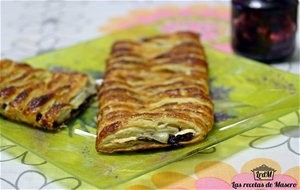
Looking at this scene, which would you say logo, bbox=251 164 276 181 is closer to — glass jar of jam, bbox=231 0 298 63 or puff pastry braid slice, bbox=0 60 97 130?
puff pastry braid slice, bbox=0 60 97 130

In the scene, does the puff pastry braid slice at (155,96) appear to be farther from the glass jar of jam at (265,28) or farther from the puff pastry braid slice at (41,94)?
the glass jar of jam at (265,28)

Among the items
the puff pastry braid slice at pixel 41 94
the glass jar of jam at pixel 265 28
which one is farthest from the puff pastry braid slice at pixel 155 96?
the glass jar of jam at pixel 265 28

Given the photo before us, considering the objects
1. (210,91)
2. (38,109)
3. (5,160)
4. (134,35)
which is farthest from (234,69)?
(5,160)

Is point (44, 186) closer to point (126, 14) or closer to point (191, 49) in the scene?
point (191, 49)

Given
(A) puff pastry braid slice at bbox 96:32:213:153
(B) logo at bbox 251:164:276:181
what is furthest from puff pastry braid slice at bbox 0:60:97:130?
(B) logo at bbox 251:164:276:181

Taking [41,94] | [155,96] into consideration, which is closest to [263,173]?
[155,96]

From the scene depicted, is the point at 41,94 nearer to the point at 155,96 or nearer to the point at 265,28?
the point at 155,96
